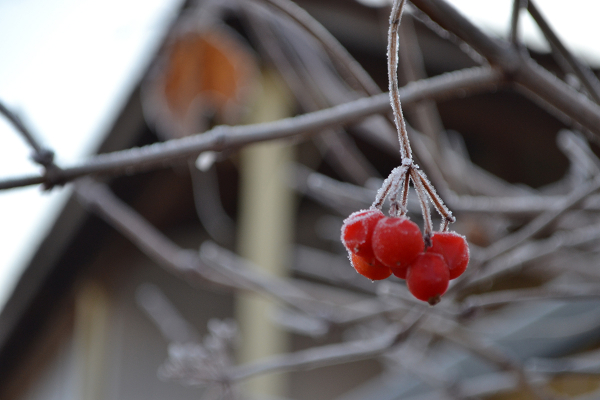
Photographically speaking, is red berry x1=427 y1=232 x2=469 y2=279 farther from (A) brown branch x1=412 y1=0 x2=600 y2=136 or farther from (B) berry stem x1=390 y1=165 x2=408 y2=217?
(A) brown branch x1=412 y1=0 x2=600 y2=136

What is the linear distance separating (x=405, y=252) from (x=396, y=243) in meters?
0.01

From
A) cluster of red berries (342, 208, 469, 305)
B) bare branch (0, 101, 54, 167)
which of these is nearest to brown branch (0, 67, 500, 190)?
bare branch (0, 101, 54, 167)

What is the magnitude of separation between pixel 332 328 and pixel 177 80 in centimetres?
152

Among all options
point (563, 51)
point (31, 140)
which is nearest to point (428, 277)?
point (563, 51)

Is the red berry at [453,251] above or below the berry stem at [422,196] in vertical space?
below

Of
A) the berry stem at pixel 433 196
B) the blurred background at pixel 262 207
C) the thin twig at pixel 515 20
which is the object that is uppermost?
the blurred background at pixel 262 207

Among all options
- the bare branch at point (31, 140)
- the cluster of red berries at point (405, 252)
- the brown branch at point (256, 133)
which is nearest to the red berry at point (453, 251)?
the cluster of red berries at point (405, 252)

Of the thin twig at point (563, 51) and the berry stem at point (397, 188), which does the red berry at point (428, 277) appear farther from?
the thin twig at point (563, 51)

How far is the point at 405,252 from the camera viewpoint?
0.69 meters

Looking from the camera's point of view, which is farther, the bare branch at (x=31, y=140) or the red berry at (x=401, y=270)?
the bare branch at (x=31, y=140)

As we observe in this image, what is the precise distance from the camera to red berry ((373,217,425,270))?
69 cm

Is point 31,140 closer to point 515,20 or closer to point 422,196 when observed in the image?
point 422,196

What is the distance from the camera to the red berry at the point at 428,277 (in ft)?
2.25

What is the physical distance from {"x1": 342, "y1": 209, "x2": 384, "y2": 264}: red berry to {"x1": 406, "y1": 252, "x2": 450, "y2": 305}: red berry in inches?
2.1
